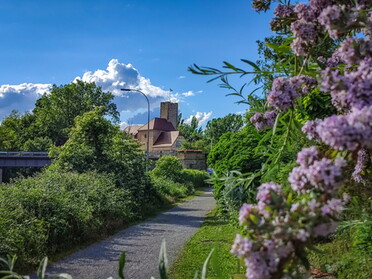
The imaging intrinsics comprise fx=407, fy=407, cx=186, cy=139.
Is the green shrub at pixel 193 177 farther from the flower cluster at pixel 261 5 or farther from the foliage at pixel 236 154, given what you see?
the flower cluster at pixel 261 5

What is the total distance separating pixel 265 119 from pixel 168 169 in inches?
1129

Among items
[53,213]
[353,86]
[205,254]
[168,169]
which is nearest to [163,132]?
[168,169]

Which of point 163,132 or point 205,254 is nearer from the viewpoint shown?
point 205,254

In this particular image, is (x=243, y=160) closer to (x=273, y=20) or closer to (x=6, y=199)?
(x=6, y=199)

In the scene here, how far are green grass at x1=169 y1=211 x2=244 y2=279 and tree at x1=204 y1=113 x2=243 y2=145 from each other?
49.0 metres

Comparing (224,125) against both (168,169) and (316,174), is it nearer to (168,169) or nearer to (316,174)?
(168,169)

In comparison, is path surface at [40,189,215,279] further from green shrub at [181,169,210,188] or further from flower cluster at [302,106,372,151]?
green shrub at [181,169,210,188]

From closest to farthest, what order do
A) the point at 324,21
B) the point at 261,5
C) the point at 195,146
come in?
the point at 324,21 < the point at 261,5 < the point at 195,146

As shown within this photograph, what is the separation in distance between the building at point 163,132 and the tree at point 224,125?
8728 mm

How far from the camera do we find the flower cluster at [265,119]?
90.1 inches

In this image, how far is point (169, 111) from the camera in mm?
83000

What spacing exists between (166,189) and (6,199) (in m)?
14.4

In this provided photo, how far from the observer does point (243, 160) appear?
1246cm

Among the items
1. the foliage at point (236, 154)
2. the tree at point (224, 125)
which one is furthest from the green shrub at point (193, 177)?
the tree at point (224, 125)
